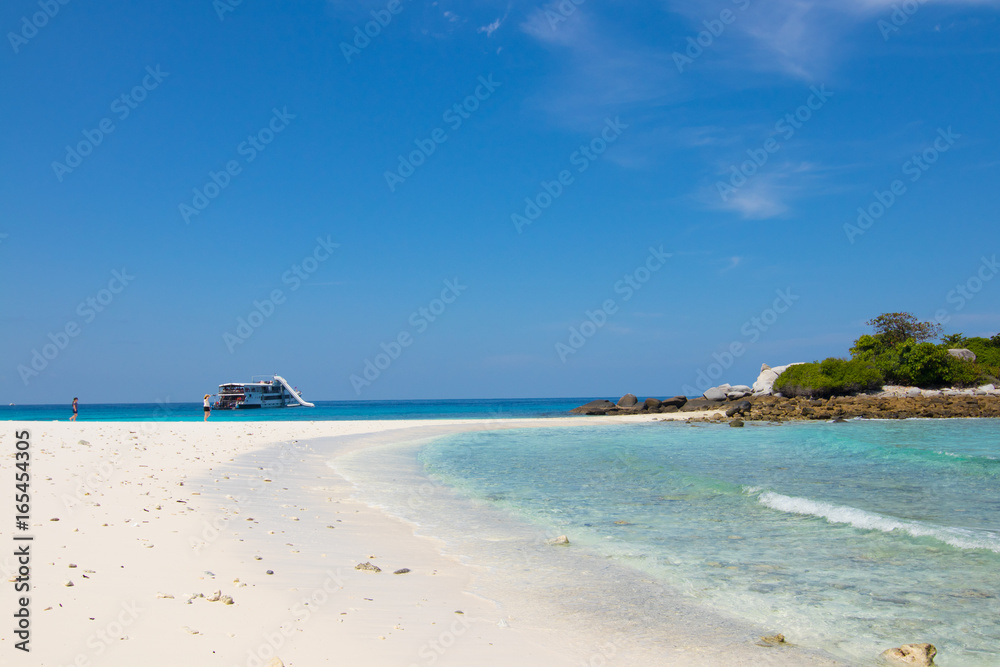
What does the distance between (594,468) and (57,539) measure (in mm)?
14100

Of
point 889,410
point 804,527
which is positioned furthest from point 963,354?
point 804,527

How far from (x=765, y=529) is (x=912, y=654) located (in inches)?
193

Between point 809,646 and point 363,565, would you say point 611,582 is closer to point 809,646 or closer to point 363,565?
point 809,646

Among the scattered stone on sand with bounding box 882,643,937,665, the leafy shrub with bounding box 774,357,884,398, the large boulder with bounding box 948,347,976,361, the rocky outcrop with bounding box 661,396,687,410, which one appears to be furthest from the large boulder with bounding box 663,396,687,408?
the scattered stone on sand with bounding box 882,643,937,665

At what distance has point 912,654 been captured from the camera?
4.94 meters

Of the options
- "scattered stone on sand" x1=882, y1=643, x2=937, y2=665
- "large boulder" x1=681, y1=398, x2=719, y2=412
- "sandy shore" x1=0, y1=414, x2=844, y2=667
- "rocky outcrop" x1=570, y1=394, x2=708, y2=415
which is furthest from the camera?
"rocky outcrop" x1=570, y1=394, x2=708, y2=415

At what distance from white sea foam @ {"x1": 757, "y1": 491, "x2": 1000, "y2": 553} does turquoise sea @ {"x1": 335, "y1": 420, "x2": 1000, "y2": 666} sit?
0.04m

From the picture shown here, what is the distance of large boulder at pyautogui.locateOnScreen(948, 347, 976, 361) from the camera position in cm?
6681

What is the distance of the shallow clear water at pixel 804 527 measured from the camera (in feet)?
19.5

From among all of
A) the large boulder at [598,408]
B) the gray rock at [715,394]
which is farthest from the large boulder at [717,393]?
the large boulder at [598,408]

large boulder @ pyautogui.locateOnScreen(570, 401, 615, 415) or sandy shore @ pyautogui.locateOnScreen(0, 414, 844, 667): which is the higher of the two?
sandy shore @ pyautogui.locateOnScreen(0, 414, 844, 667)

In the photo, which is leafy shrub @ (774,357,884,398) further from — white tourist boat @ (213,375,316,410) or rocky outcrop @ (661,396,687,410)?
white tourist boat @ (213,375,316,410)

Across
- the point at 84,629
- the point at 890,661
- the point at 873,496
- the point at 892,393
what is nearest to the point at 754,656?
the point at 890,661

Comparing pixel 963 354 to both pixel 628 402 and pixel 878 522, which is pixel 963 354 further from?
pixel 878 522
